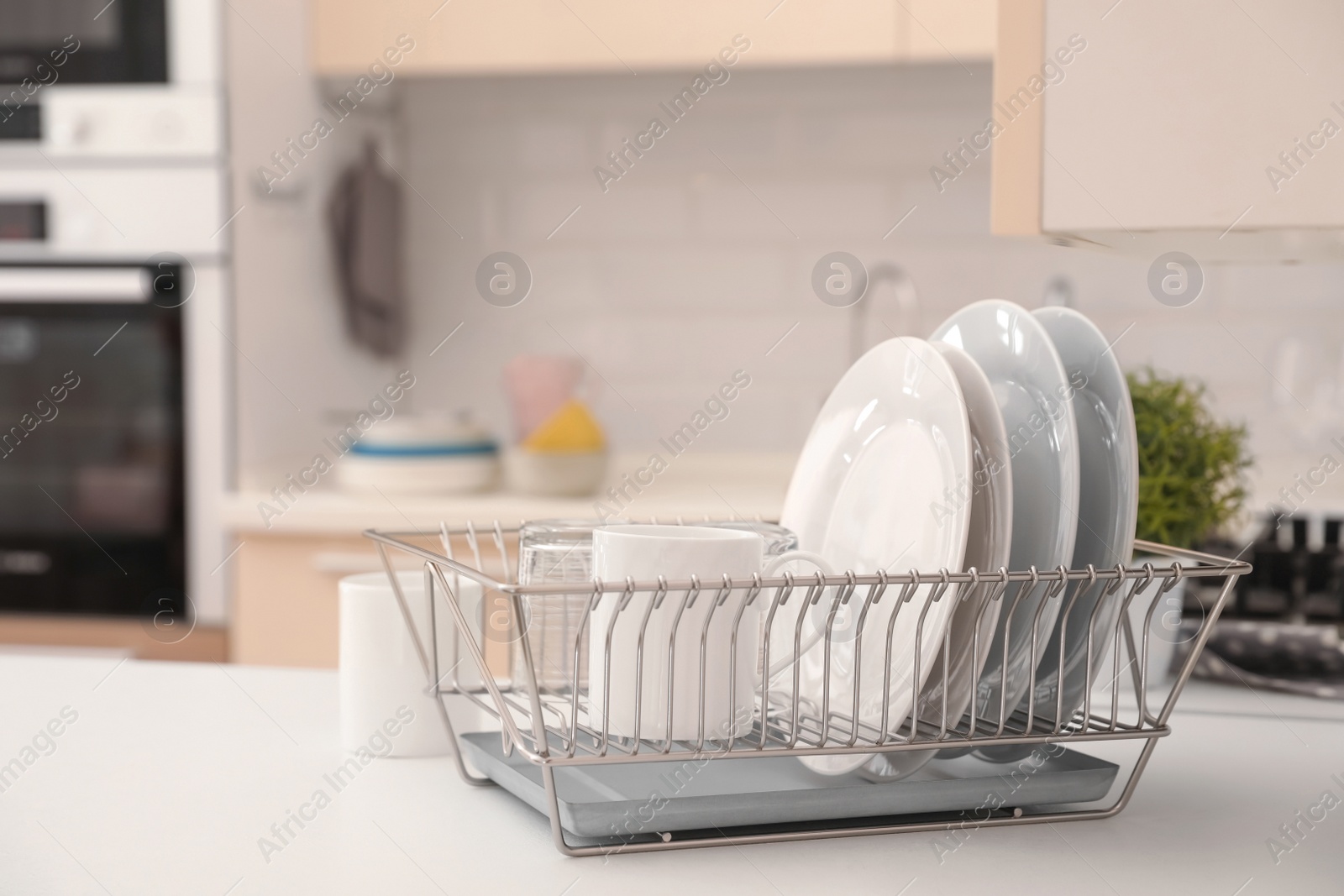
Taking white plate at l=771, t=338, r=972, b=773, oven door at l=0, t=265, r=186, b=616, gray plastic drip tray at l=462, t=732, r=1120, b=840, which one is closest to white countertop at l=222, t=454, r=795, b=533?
oven door at l=0, t=265, r=186, b=616

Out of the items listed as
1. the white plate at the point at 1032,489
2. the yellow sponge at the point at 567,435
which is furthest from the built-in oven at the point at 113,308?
the white plate at the point at 1032,489

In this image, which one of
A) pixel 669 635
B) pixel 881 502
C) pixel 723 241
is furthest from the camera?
pixel 723 241

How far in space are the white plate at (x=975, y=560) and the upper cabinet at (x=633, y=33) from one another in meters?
1.49

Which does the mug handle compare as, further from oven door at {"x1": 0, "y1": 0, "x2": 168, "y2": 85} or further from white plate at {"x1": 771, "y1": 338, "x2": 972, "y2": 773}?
oven door at {"x1": 0, "y1": 0, "x2": 168, "y2": 85}

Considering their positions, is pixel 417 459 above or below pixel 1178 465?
below

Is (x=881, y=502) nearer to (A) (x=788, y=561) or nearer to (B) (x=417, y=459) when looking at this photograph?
(A) (x=788, y=561)

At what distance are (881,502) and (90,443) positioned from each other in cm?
164

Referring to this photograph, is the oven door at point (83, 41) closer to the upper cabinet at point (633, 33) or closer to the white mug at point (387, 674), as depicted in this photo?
the upper cabinet at point (633, 33)

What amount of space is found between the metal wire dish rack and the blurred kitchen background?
126 centimetres

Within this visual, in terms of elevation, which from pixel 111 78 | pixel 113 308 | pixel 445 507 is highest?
pixel 111 78

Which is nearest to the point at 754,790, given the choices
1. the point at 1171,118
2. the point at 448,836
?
the point at 448,836

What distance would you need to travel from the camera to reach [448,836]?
66 centimetres

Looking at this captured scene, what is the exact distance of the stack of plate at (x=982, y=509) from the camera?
678 millimetres

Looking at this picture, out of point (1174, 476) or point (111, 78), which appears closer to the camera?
point (1174, 476)
